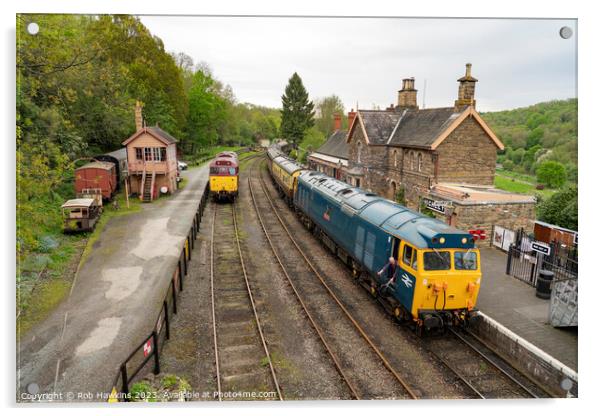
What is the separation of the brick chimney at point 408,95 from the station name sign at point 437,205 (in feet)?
39.8

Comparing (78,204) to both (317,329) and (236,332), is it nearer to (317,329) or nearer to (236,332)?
(236,332)

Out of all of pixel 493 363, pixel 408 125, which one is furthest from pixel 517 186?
pixel 493 363

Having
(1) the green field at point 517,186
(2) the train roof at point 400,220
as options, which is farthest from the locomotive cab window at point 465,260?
(1) the green field at point 517,186

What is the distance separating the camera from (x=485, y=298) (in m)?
13.8

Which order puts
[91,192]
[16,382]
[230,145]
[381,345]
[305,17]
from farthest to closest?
[230,145]
[91,192]
[381,345]
[305,17]
[16,382]

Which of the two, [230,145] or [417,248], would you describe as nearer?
[417,248]

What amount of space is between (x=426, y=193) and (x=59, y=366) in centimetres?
2100

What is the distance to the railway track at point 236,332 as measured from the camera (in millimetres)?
9547

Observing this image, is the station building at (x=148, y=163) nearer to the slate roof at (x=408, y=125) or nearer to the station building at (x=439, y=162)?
the station building at (x=439, y=162)

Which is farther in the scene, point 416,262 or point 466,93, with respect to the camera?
point 466,93

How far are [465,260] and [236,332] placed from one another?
7.09 metres

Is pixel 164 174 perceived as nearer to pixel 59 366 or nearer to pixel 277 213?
pixel 277 213

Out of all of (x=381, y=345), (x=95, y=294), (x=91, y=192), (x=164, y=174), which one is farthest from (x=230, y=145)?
(x=381, y=345)

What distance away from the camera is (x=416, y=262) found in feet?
34.9
